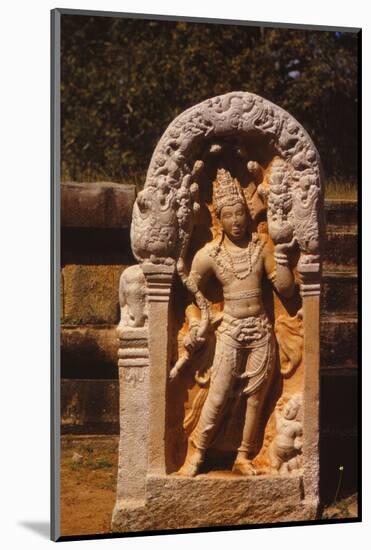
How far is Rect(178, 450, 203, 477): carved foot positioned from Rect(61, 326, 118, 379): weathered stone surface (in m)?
1.11

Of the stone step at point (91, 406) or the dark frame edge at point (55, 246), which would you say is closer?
the dark frame edge at point (55, 246)

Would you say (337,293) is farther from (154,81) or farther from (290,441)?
(154,81)

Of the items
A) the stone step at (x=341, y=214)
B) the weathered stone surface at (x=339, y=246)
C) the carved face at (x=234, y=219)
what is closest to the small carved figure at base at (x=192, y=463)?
the carved face at (x=234, y=219)

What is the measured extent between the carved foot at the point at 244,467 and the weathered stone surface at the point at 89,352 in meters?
1.23

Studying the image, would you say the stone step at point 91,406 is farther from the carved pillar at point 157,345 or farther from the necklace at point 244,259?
the necklace at point 244,259

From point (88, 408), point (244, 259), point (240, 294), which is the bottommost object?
point (88, 408)

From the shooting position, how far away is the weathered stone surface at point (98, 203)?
9.34 metres

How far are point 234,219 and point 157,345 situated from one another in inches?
35.3

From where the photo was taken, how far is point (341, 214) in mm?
10117

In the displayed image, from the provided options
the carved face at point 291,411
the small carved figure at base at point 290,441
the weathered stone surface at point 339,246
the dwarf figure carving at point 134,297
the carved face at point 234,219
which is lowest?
the small carved figure at base at point 290,441

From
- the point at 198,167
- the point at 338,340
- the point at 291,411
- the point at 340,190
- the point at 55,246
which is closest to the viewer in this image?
the point at 55,246

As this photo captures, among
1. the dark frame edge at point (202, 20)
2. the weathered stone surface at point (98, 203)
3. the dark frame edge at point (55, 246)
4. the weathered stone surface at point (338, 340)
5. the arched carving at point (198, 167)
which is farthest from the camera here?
the weathered stone surface at point (338, 340)

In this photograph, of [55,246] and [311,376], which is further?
[311,376]

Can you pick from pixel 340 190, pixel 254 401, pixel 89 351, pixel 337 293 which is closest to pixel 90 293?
pixel 89 351
